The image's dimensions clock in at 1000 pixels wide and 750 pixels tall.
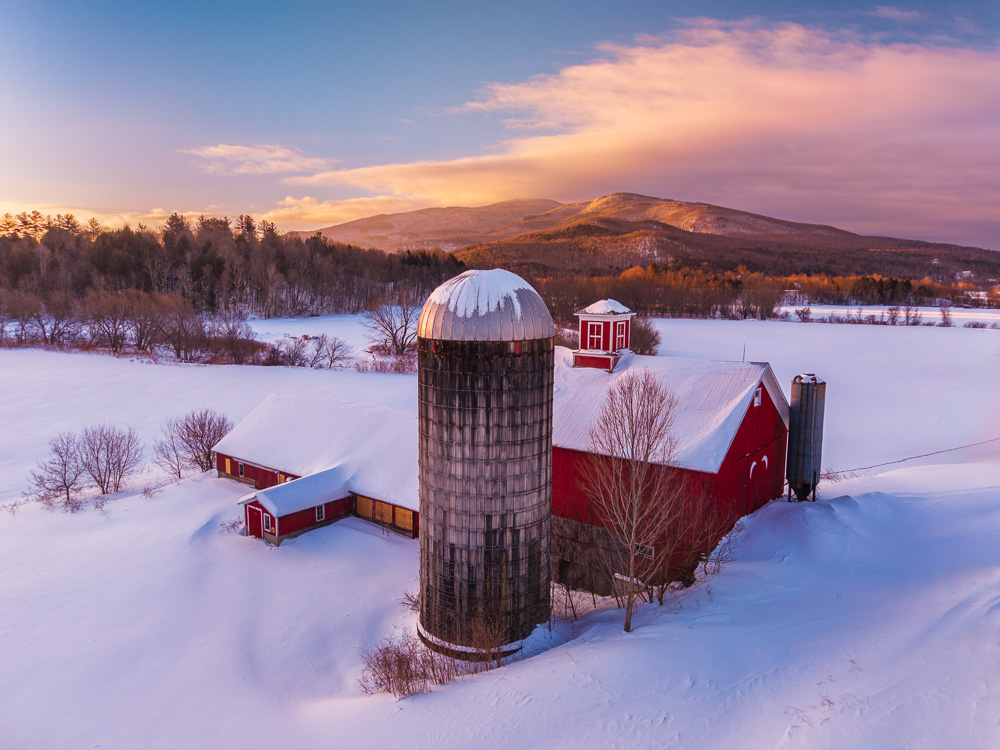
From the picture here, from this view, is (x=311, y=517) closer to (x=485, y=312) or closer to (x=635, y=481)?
(x=485, y=312)

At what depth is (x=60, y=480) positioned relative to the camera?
31.7 metres

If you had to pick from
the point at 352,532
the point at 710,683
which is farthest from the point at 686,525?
the point at 352,532

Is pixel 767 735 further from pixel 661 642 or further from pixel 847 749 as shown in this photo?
pixel 661 642

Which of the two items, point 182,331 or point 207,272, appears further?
point 207,272

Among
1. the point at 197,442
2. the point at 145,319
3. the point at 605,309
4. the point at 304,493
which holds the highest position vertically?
the point at 605,309

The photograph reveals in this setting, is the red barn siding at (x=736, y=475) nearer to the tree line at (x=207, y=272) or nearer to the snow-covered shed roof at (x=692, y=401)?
the snow-covered shed roof at (x=692, y=401)

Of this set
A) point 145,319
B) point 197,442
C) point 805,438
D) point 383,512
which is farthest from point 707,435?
point 145,319

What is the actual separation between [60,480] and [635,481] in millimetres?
31640

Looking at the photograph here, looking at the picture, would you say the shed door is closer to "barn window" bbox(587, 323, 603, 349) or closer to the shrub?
the shrub

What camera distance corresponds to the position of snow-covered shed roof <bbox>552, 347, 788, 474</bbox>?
18109 millimetres

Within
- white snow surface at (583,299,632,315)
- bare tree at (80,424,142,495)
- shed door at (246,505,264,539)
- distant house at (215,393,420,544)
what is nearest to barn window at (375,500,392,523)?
distant house at (215,393,420,544)

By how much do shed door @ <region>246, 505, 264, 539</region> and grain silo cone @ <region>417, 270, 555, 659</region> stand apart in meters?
10.2

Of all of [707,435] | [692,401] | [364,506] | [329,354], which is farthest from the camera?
[329,354]

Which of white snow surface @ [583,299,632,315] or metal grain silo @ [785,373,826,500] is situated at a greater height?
white snow surface @ [583,299,632,315]
